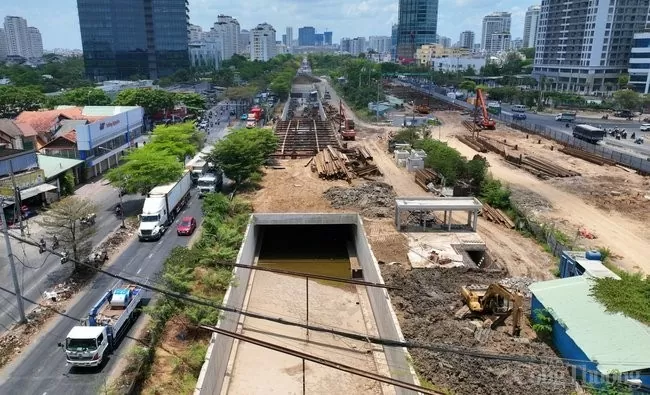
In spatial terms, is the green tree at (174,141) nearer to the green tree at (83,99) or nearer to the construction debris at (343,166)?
the construction debris at (343,166)

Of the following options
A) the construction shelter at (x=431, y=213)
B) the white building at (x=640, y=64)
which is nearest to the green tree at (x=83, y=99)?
the construction shelter at (x=431, y=213)

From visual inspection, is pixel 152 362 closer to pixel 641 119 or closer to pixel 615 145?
pixel 615 145

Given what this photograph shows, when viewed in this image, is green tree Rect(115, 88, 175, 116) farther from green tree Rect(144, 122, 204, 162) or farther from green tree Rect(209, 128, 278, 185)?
green tree Rect(209, 128, 278, 185)

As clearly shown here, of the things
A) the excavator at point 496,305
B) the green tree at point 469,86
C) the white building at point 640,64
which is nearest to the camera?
the excavator at point 496,305

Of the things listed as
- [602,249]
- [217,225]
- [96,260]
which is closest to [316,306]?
[217,225]

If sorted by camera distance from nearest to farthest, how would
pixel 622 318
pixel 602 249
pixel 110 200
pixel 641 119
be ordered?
pixel 622 318, pixel 602 249, pixel 110 200, pixel 641 119

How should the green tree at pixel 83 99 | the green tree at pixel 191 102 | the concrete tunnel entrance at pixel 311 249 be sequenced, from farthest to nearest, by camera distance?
the green tree at pixel 191 102, the green tree at pixel 83 99, the concrete tunnel entrance at pixel 311 249

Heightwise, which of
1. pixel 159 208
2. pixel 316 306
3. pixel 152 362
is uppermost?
pixel 159 208
